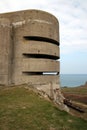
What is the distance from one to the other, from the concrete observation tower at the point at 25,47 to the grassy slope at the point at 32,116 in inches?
206

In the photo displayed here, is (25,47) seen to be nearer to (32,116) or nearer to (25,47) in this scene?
(25,47)

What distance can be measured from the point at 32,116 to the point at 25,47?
1001 centimetres

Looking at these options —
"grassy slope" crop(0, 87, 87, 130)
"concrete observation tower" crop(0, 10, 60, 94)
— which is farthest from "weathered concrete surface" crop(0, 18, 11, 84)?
"grassy slope" crop(0, 87, 87, 130)

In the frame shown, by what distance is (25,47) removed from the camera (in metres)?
21.0

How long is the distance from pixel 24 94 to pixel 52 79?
7.16 m

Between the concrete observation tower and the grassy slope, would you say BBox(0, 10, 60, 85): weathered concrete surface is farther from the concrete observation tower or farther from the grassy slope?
the grassy slope

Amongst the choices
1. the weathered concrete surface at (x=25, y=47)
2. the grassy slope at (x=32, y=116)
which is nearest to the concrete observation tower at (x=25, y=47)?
the weathered concrete surface at (x=25, y=47)

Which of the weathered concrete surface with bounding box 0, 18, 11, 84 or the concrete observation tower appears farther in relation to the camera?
the concrete observation tower

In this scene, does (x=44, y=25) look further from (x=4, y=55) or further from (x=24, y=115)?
(x=24, y=115)

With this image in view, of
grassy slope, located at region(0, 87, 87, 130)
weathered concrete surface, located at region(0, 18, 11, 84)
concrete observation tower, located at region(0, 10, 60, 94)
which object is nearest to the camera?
grassy slope, located at region(0, 87, 87, 130)

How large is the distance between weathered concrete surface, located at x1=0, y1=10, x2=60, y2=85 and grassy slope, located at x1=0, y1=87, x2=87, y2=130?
5.24 meters

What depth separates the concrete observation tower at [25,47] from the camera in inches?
813

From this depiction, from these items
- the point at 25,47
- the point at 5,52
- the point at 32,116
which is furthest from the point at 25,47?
the point at 32,116

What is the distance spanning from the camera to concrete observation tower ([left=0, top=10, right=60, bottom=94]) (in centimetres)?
2064
